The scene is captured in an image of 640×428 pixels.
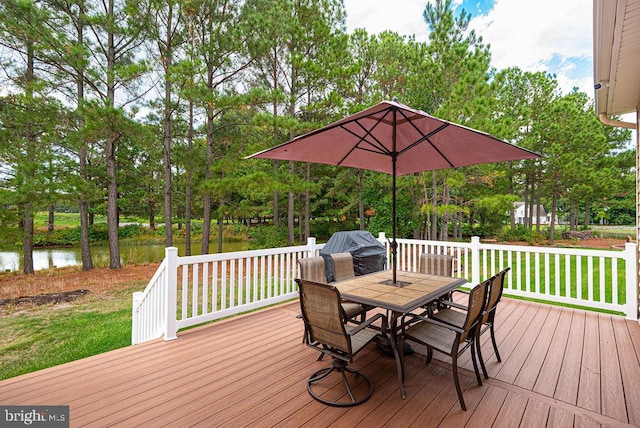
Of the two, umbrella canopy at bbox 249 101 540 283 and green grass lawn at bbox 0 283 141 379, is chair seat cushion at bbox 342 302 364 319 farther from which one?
green grass lawn at bbox 0 283 141 379

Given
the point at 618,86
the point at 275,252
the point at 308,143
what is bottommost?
the point at 275,252

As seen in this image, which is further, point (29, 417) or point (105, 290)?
point (105, 290)

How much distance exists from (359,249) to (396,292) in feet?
6.11

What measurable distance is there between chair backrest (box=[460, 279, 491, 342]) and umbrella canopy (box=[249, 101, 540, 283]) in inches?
34.4

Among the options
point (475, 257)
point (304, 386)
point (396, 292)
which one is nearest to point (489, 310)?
point (396, 292)

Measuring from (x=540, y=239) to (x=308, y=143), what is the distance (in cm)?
1956

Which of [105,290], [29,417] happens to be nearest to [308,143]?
[29,417]

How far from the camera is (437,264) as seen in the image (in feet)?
12.2

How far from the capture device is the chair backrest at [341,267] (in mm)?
3625

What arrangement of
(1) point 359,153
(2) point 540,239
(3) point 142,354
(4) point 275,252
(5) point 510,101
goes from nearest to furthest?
(3) point 142,354
(1) point 359,153
(4) point 275,252
(5) point 510,101
(2) point 540,239

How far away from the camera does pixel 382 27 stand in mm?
12484

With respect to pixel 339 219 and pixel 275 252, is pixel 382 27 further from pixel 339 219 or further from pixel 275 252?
pixel 275 252

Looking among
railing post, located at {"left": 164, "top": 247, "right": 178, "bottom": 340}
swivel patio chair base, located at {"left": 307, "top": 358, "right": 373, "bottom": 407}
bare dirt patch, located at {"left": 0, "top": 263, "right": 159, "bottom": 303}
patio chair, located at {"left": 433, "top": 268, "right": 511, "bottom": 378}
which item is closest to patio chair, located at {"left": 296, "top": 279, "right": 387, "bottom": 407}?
swivel patio chair base, located at {"left": 307, "top": 358, "right": 373, "bottom": 407}

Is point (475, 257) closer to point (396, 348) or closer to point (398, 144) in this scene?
point (398, 144)
